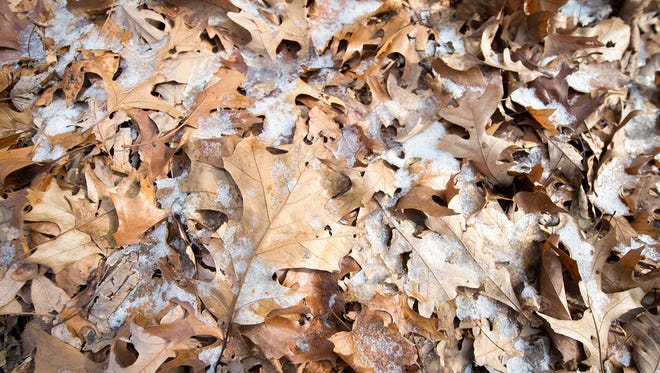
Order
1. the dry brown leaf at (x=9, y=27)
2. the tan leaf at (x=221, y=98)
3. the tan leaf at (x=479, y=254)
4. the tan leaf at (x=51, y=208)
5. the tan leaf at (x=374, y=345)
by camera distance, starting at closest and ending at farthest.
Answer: the tan leaf at (x=374, y=345) < the tan leaf at (x=51, y=208) < the tan leaf at (x=479, y=254) < the tan leaf at (x=221, y=98) < the dry brown leaf at (x=9, y=27)

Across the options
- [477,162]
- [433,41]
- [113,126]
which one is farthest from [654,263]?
[113,126]

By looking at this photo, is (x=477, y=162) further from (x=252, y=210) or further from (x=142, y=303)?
(x=142, y=303)

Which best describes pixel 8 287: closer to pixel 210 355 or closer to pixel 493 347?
pixel 210 355

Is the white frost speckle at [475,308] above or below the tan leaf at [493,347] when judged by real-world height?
above

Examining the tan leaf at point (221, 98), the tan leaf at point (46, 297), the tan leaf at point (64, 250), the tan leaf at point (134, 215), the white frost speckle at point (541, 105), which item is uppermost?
the tan leaf at point (221, 98)

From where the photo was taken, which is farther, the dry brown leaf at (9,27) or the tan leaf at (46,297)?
the dry brown leaf at (9,27)

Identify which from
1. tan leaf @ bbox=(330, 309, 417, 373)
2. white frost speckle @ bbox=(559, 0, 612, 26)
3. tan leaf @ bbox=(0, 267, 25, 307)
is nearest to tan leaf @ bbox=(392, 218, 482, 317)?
tan leaf @ bbox=(330, 309, 417, 373)

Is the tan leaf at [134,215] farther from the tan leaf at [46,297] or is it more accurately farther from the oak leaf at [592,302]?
the oak leaf at [592,302]

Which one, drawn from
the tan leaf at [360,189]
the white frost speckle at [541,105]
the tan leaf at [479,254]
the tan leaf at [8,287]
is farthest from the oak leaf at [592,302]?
the tan leaf at [8,287]
